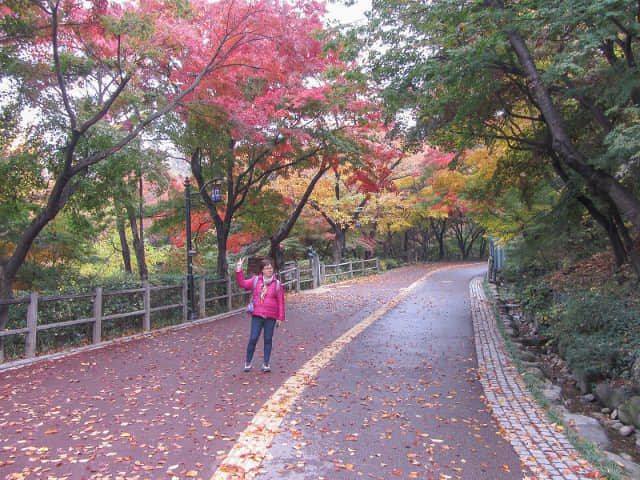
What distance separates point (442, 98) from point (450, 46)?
1.21 meters

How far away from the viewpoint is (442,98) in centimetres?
757

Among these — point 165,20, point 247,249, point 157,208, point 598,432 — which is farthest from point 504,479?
point 247,249

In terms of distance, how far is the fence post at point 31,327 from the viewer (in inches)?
286

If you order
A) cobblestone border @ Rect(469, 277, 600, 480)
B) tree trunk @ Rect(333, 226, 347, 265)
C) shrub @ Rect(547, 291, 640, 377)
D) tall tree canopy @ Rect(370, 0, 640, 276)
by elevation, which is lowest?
cobblestone border @ Rect(469, 277, 600, 480)

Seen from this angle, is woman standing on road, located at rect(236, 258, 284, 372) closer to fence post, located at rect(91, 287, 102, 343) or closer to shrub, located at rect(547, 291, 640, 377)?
fence post, located at rect(91, 287, 102, 343)

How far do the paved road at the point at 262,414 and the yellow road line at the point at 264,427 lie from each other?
0.02 metres

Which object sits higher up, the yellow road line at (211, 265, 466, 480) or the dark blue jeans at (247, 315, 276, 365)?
the dark blue jeans at (247, 315, 276, 365)

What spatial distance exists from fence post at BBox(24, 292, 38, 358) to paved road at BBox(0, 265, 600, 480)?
324 mm

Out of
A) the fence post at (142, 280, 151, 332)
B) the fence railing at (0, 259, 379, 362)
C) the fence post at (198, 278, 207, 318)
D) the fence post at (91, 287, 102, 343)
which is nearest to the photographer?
the fence railing at (0, 259, 379, 362)

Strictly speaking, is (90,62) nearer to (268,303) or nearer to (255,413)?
(268,303)

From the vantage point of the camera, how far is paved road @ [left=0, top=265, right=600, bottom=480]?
141 inches

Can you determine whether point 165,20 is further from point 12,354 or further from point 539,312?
point 539,312

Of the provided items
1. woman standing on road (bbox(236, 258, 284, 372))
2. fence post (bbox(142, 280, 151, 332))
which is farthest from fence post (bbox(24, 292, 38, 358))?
woman standing on road (bbox(236, 258, 284, 372))

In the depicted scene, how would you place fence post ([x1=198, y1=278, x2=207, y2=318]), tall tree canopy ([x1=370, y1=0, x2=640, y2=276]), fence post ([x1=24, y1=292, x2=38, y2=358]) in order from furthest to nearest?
fence post ([x1=198, y1=278, x2=207, y2=318])
fence post ([x1=24, y1=292, x2=38, y2=358])
tall tree canopy ([x1=370, y1=0, x2=640, y2=276])
